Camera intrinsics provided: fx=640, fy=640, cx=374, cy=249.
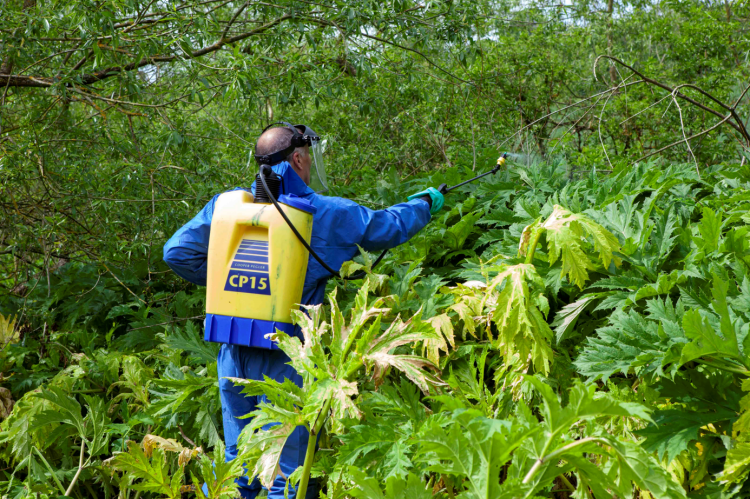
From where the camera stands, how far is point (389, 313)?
361 centimetres

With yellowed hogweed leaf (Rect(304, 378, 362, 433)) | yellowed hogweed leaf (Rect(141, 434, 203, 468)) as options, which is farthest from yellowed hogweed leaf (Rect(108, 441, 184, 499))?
yellowed hogweed leaf (Rect(304, 378, 362, 433))

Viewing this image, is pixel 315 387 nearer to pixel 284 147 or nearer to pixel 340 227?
pixel 340 227

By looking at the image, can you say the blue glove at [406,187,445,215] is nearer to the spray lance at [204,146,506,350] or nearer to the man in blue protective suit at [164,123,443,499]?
the man in blue protective suit at [164,123,443,499]

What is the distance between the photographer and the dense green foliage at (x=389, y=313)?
2334 millimetres

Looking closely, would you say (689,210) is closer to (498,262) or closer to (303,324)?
(498,262)

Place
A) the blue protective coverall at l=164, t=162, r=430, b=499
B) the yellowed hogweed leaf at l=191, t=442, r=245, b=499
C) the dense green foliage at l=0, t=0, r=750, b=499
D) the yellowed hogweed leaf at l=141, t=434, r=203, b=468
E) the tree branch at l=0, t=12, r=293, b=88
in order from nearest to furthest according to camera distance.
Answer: the dense green foliage at l=0, t=0, r=750, b=499
the yellowed hogweed leaf at l=191, t=442, r=245, b=499
the yellowed hogweed leaf at l=141, t=434, r=203, b=468
the blue protective coverall at l=164, t=162, r=430, b=499
the tree branch at l=0, t=12, r=293, b=88

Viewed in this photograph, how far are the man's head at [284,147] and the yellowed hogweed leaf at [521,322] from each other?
1.55 m

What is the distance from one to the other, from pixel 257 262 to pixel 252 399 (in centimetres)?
84

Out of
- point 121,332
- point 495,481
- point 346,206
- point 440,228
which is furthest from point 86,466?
point 495,481

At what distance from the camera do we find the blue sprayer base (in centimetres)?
341

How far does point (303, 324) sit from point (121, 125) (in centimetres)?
506

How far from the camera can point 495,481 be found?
1.94 meters

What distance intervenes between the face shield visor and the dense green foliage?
2.40 feet

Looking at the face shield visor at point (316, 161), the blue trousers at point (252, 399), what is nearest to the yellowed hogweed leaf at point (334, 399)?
the blue trousers at point (252, 399)
